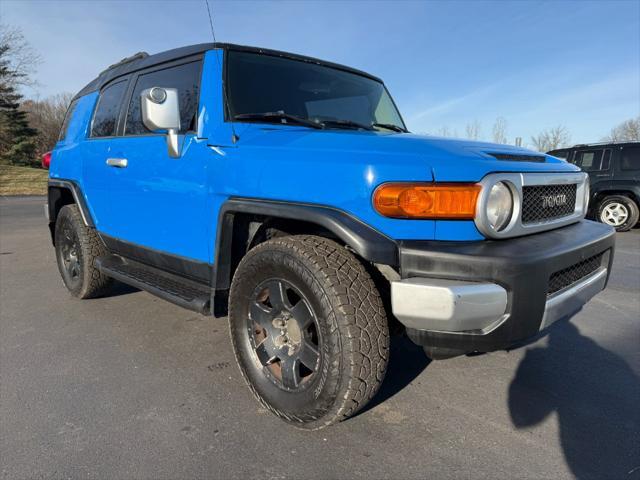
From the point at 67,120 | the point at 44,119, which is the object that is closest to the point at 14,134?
the point at 44,119

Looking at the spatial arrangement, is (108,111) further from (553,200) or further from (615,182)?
(615,182)

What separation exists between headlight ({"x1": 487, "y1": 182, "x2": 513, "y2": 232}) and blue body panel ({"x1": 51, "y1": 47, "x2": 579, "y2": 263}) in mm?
91

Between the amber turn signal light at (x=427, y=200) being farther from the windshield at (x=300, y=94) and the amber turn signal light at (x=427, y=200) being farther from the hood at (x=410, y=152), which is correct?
the windshield at (x=300, y=94)

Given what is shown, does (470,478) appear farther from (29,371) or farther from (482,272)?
(29,371)

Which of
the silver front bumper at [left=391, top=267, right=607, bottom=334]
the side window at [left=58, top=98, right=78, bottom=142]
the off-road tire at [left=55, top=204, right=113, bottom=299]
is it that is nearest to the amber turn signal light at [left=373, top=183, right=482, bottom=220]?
the silver front bumper at [left=391, top=267, right=607, bottom=334]

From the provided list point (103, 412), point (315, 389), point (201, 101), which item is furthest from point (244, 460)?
point (201, 101)

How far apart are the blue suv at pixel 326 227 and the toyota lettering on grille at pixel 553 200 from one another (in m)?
0.01

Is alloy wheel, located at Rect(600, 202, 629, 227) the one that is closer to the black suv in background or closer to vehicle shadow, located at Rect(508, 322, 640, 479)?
the black suv in background

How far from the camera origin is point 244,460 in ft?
6.52

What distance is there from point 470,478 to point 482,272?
34.9 inches

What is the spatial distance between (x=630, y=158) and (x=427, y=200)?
9541 mm

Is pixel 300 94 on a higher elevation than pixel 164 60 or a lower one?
lower

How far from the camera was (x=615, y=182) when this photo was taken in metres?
9.15

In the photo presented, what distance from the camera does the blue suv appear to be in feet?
5.99
